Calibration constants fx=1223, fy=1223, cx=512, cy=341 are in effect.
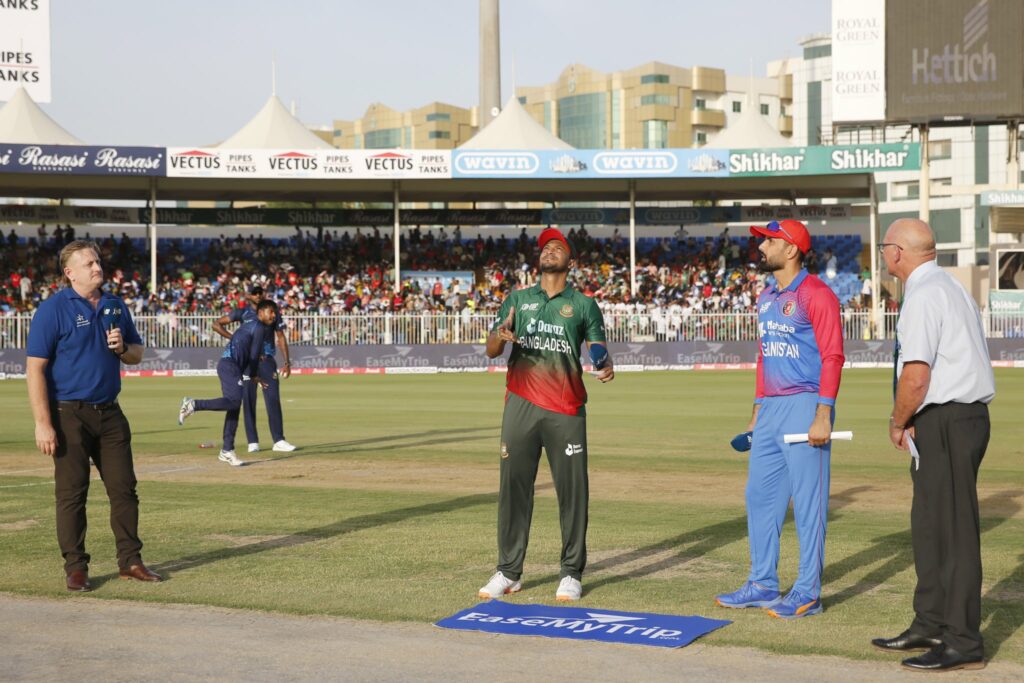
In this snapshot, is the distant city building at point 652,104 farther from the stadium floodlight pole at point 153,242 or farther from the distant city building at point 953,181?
the stadium floodlight pole at point 153,242

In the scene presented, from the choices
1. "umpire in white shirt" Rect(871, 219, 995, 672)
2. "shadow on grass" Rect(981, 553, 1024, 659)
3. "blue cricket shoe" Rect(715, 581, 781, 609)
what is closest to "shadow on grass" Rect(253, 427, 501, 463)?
"blue cricket shoe" Rect(715, 581, 781, 609)

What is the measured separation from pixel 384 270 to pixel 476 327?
1361 centimetres

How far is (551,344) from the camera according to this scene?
25.3 feet

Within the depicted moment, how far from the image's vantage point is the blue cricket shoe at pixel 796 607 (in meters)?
6.95

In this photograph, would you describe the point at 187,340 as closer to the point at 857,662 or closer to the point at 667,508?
the point at 667,508

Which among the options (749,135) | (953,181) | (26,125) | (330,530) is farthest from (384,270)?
(953,181)

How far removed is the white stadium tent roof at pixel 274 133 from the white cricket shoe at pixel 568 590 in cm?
4475

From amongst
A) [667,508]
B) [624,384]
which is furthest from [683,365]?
[667,508]

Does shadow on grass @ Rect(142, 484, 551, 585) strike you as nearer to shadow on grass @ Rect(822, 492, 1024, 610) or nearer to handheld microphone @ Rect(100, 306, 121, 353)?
handheld microphone @ Rect(100, 306, 121, 353)

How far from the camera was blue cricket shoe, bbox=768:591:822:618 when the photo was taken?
695 cm

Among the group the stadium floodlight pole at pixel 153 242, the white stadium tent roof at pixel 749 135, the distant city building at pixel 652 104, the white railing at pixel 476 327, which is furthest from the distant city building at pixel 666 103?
the white railing at pixel 476 327

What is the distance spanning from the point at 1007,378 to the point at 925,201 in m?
15.1

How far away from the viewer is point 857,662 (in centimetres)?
601

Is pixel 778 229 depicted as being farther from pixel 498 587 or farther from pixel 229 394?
pixel 229 394
